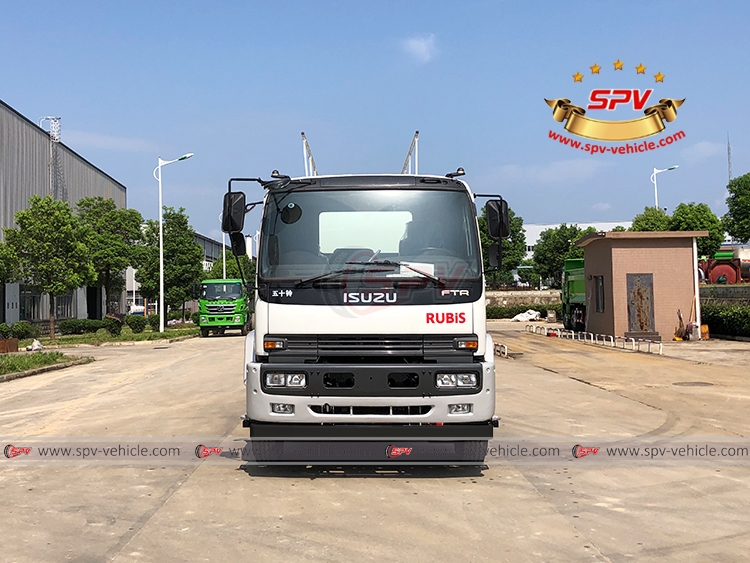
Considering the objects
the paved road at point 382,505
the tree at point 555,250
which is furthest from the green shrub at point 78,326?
the tree at point 555,250

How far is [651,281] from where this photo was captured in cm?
2909

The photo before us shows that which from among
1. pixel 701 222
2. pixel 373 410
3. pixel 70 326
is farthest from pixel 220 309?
pixel 701 222

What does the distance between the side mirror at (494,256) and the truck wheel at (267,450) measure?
2845mm

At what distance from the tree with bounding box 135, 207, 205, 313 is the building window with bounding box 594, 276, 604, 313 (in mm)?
27395

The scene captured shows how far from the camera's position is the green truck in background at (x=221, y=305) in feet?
123

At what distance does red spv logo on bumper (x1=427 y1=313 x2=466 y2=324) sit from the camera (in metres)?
6.68

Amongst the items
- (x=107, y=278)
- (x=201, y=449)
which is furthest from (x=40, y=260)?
(x=201, y=449)

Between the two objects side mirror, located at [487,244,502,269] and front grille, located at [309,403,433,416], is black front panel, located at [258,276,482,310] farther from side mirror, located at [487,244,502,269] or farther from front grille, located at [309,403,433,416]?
side mirror, located at [487,244,502,269]

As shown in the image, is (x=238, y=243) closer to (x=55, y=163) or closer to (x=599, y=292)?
(x=599, y=292)

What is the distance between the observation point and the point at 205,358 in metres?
22.9

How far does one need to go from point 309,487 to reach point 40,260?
1274 inches

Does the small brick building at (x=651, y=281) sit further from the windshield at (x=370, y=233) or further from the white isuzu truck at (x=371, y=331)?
the white isuzu truck at (x=371, y=331)

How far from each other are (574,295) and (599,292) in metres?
5.25

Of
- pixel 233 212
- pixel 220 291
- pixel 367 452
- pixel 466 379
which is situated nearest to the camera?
pixel 466 379
